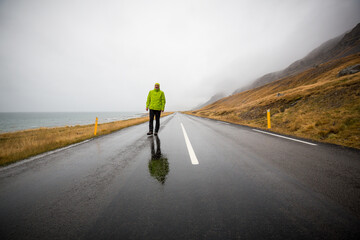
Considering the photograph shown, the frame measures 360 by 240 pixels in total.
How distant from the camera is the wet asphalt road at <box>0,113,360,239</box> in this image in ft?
4.38

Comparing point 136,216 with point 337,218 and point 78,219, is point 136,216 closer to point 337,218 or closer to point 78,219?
point 78,219

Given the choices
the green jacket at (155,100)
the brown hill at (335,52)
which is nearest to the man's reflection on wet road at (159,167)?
the green jacket at (155,100)

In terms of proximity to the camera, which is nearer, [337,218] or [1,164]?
[337,218]

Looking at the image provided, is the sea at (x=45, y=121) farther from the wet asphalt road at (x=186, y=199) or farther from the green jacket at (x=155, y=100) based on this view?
the wet asphalt road at (x=186, y=199)

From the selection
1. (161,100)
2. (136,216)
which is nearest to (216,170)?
(136,216)

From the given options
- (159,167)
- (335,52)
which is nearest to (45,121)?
(159,167)

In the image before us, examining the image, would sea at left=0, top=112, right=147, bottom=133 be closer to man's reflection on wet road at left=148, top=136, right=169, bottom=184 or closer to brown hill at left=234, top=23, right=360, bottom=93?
man's reflection on wet road at left=148, top=136, right=169, bottom=184

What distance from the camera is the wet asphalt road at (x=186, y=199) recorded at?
1.33 meters

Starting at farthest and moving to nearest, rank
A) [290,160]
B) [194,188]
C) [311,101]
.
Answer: [311,101] → [290,160] → [194,188]

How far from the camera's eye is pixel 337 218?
1.39m

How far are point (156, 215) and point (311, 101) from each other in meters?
14.3

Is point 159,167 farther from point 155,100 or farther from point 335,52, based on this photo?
point 335,52

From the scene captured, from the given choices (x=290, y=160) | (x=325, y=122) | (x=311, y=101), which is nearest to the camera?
(x=290, y=160)

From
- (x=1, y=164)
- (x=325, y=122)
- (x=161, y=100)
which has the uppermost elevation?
(x=161, y=100)
